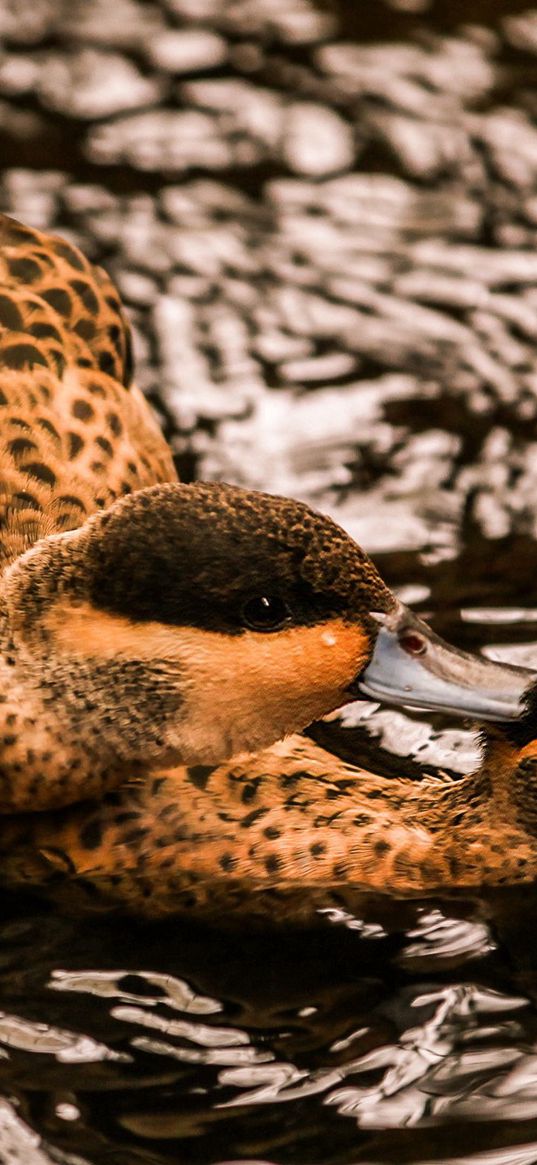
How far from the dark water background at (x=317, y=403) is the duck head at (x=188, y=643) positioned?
Answer: 1.47 ft

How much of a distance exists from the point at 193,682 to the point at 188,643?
12cm

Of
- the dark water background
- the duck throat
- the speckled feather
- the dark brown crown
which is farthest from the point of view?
the speckled feather

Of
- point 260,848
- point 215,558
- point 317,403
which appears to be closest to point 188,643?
point 215,558

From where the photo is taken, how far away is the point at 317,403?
7.08 metres

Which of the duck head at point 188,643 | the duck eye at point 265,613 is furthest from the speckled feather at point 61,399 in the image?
the duck eye at point 265,613

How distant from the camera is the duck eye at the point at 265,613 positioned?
4730mm

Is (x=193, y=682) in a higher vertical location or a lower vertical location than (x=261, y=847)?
higher

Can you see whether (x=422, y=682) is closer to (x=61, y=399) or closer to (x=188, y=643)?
(x=188, y=643)

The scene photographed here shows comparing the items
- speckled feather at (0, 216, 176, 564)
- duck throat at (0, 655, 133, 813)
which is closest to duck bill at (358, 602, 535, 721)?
duck throat at (0, 655, 133, 813)

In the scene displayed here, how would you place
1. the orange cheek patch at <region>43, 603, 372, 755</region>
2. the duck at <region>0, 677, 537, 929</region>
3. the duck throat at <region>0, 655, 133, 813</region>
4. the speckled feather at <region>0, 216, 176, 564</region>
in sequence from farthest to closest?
1. the speckled feather at <region>0, 216, 176, 564</region>
2. the duck at <region>0, 677, 537, 929</region>
3. the duck throat at <region>0, 655, 133, 813</region>
4. the orange cheek patch at <region>43, 603, 372, 755</region>

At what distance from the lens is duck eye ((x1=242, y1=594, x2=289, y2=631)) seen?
186 inches

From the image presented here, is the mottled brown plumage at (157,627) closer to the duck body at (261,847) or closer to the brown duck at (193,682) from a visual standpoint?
the brown duck at (193,682)

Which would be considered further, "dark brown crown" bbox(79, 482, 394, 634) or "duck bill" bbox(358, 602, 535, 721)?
"duck bill" bbox(358, 602, 535, 721)

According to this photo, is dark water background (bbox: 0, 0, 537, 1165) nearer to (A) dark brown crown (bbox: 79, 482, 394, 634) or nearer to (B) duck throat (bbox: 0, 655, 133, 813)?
(B) duck throat (bbox: 0, 655, 133, 813)
